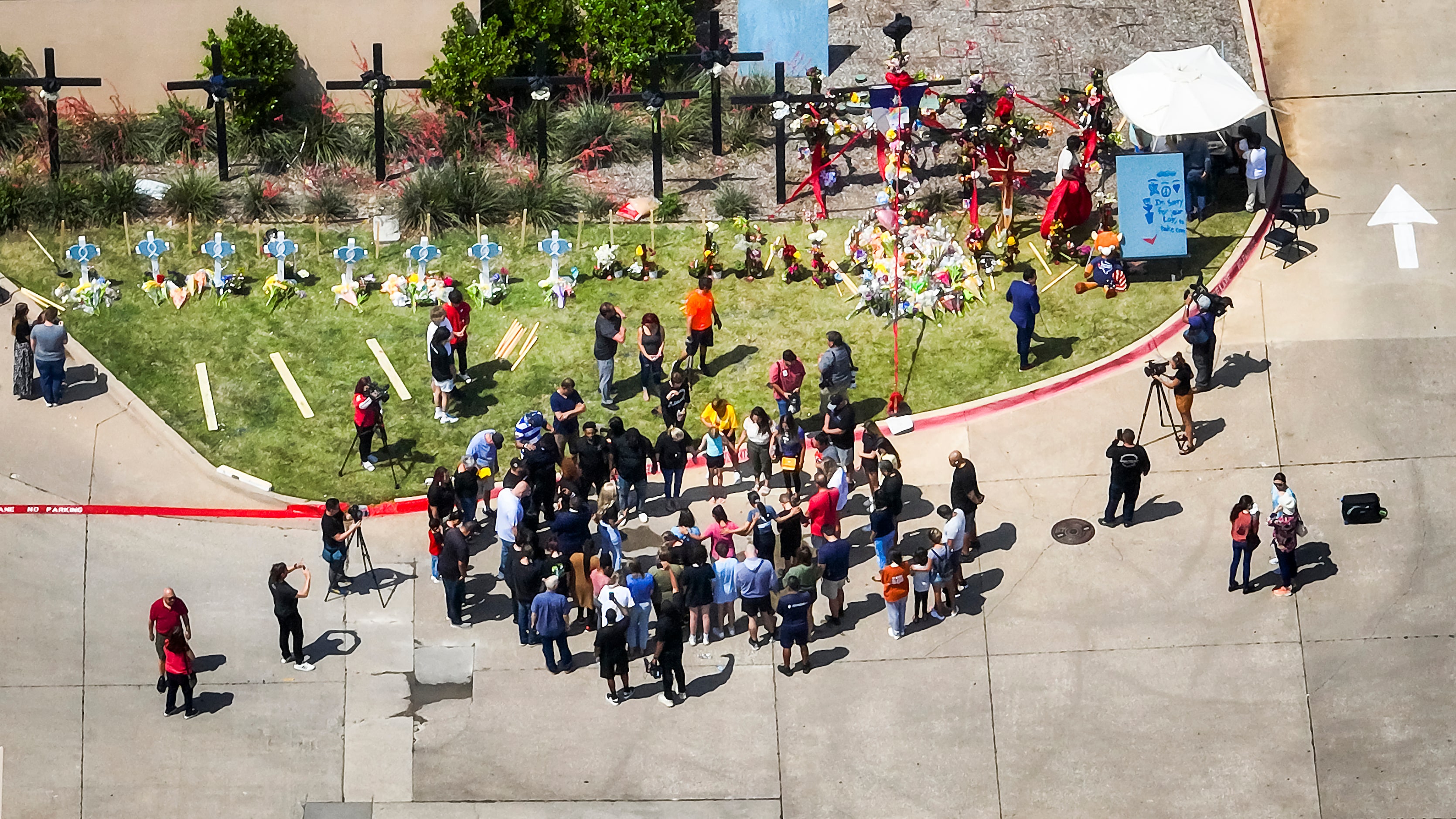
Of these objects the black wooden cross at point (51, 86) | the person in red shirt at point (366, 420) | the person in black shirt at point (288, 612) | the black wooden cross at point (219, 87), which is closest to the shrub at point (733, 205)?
the person in red shirt at point (366, 420)

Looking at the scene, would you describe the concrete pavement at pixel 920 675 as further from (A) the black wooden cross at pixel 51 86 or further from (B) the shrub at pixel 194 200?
(A) the black wooden cross at pixel 51 86

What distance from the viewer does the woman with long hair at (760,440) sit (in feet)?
92.3

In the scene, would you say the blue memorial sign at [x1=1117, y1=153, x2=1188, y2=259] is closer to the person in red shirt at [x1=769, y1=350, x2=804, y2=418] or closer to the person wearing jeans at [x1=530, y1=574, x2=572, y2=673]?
the person in red shirt at [x1=769, y1=350, x2=804, y2=418]

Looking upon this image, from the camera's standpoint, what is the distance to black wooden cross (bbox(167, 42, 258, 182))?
33312mm

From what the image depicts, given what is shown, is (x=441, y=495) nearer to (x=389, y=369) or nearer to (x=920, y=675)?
(x=389, y=369)

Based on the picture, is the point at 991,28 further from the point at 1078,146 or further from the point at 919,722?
the point at 919,722

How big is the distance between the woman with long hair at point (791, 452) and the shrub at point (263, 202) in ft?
29.1

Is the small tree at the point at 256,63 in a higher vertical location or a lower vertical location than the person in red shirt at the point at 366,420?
higher

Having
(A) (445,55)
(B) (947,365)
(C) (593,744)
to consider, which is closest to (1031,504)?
(B) (947,365)

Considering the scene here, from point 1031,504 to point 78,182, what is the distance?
574 inches

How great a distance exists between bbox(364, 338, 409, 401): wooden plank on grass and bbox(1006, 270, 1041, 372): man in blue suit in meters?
7.95

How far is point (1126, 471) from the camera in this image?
27156mm

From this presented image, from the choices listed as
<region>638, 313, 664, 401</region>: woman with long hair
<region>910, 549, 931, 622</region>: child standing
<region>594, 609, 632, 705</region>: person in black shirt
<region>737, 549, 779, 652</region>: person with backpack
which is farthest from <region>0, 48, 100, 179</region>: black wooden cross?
<region>910, 549, 931, 622</region>: child standing

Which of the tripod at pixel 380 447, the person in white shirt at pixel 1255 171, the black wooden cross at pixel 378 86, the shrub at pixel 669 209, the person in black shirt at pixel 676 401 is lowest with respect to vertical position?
the tripod at pixel 380 447
